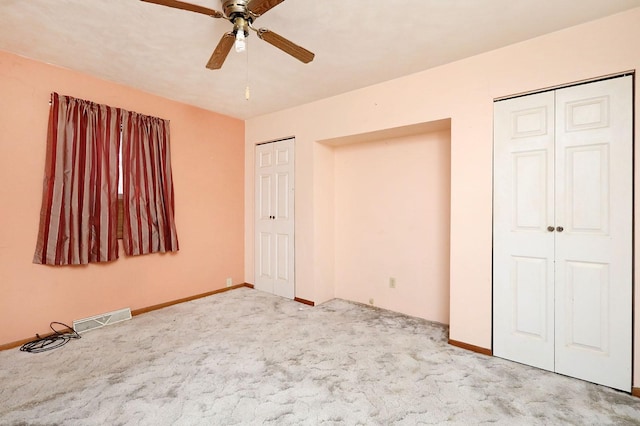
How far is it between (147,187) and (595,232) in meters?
4.13

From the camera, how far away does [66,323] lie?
2.89 m

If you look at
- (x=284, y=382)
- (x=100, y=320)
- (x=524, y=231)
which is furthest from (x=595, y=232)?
(x=100, y=320)

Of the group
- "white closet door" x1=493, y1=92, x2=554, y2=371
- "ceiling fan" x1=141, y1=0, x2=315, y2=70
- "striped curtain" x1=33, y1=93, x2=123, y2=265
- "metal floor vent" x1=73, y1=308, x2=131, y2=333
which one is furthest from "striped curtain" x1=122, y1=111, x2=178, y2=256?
"white closet door" x1=493, y1=92, x2=554, y2=371

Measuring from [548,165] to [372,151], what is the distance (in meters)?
1.85

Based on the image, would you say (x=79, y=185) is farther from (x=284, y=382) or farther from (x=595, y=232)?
(x=595, y=232)

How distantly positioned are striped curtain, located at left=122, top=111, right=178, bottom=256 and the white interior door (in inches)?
47.0

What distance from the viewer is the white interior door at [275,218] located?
159 inches

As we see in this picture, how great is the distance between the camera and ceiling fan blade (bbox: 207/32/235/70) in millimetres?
1767

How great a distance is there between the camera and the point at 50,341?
8.87 ft

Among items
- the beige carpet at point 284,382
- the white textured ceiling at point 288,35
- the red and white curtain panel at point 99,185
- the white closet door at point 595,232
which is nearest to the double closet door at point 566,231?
the white closet door at point 595,232

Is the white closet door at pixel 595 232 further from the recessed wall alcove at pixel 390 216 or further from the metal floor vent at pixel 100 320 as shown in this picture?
the metal floor vent at pixel 100 320

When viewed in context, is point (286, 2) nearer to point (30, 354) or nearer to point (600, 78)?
point (600, 78)

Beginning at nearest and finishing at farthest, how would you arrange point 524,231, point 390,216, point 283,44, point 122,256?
point 283,44 → point 524,231 → point 122,256 → point 390,216

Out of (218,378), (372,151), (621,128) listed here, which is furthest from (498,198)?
(218,378)
